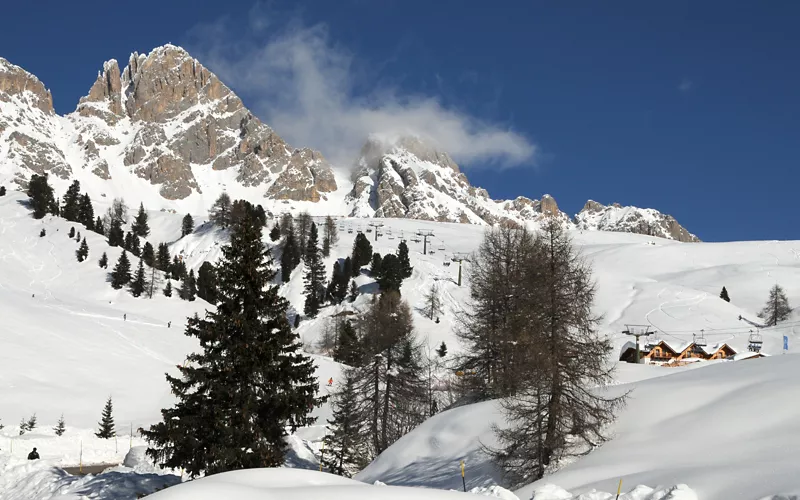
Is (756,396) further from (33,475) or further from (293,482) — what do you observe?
(33,475)

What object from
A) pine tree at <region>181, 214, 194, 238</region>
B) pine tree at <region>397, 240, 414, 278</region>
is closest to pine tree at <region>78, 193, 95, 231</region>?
pine tree at <region>181, 214, 194, 238</region>

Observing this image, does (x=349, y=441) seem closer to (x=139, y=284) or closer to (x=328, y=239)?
(x=139, y=284)

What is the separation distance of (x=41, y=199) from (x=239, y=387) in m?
114

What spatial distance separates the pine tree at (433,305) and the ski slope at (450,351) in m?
1.34

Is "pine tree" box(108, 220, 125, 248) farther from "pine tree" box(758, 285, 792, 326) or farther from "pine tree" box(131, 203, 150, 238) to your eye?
"pine tree" box(758, 285, 792, 326)

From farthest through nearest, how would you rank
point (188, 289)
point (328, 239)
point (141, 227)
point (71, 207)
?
point (141, 227), point (71, 207), point (328, 239), point (188, 289)

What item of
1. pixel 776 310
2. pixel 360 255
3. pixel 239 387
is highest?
pixel 360 255

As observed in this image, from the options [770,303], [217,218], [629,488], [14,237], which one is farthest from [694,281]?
[14,237]

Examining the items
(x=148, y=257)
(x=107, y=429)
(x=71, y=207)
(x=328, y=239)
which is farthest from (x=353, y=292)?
(x=71, y=207)

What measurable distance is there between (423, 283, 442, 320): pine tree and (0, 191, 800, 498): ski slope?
4.39ft

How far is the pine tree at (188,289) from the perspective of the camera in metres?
86.4

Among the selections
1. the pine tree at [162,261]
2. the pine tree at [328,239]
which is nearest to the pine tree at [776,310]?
the pine tree at [328,239]

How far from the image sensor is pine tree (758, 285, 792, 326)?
3081 inches

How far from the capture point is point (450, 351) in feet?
224
